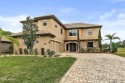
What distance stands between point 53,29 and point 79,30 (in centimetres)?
989

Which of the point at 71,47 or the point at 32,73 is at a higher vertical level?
the point at 71,47

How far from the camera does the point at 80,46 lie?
36.9 m

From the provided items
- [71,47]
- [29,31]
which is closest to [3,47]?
[71,47]

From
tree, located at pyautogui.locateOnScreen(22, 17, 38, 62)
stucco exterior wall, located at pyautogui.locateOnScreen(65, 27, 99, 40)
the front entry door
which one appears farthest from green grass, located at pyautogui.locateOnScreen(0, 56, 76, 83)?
the front entry door

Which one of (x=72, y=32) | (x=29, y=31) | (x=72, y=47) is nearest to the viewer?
(x=29, y=31)

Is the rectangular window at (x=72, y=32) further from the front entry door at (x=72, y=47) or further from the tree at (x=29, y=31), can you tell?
the tree at (x=29, y=31)

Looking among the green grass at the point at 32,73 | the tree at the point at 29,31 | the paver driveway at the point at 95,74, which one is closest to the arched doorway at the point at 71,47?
the tree at the point at 29,31

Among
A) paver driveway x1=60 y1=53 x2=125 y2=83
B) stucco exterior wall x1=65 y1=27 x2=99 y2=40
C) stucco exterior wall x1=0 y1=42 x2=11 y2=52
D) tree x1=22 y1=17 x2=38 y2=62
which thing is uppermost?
stucco exterior wall x1=65 y1=27 x2=99 y2=40

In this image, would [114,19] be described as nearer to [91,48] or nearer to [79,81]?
[91,48]

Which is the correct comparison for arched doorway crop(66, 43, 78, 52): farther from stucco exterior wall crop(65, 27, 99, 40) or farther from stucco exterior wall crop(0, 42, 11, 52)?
stucco exterior wall crop(0, 42, 11, 52)

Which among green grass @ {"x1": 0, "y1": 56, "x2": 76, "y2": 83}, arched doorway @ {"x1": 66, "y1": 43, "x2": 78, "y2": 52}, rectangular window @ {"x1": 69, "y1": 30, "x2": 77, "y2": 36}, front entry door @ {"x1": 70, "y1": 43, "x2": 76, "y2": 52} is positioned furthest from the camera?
front entry door @ {"x1": 70, "y1": 43, "x2": 76, "y2": 52}

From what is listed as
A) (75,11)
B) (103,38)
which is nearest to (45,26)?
(75,11)

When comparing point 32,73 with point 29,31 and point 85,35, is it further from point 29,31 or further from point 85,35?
point 85,35

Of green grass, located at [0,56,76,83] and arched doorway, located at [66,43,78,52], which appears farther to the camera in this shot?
arched doorway, located at [66,43,78,52]
